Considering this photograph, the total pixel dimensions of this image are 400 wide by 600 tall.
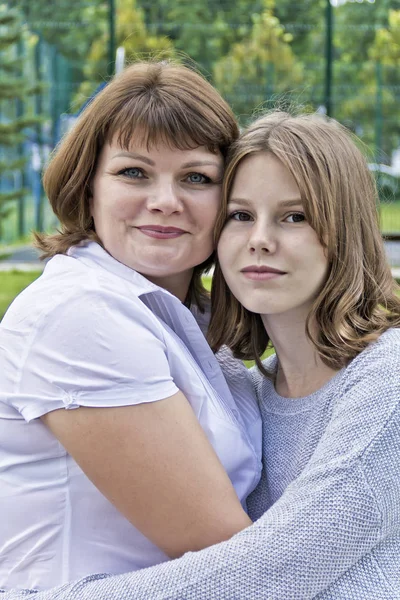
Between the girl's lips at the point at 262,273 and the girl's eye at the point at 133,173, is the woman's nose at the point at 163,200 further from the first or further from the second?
the girl's lips at the point at 262,273

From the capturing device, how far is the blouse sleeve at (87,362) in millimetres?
1661

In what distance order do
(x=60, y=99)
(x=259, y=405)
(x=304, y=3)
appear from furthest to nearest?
(x=304, y=3), (x=60, y=99), (x=259, y=405)

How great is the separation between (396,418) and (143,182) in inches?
32.7

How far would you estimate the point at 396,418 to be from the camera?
1.67 metres

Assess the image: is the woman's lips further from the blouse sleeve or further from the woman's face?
the blouse sleeve

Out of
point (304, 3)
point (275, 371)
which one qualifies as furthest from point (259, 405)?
point (304, 3)

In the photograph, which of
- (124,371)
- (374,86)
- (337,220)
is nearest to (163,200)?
(337,220)

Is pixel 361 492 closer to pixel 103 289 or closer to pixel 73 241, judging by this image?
pixel 103 289

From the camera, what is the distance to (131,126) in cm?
200

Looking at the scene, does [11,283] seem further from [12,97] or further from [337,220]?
[337,220]

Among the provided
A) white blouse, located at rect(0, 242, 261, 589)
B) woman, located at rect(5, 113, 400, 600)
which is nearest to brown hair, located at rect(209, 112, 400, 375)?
woman, located at rect(5, 113, 400, 600)

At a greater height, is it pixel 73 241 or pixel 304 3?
pixel 73 241

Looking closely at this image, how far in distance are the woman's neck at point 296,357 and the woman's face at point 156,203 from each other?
11.3 inches

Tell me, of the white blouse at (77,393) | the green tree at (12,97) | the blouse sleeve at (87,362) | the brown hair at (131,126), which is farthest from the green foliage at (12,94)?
the blouse sleeve at (87,362)
